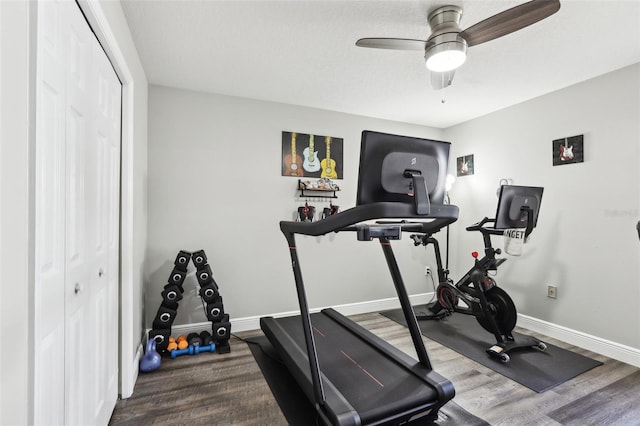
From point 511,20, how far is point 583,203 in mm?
2217

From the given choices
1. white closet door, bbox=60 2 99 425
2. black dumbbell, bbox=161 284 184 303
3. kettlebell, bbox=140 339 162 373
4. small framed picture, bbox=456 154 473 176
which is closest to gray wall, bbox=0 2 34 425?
white closet door, bbox=60 2 99 425

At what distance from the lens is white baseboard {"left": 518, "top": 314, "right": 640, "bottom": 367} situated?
102 inches

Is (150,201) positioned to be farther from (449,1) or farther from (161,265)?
(449,1)

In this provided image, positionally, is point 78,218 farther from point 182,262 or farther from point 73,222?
point 182,262

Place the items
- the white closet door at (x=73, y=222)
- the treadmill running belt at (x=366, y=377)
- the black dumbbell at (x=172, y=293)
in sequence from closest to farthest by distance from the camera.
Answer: the white closet door at (x=73, y=222)
the treadmill running belt at (x=366, y=377)
the black dumbbell at (x=172, y=293)

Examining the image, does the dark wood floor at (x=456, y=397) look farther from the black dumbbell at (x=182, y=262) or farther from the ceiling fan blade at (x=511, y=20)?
the ceiling fan blade at (x=511, y=20)

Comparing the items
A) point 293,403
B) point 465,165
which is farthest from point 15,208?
point 465,165

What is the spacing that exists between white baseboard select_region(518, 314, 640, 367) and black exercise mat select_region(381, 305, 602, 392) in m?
0.23

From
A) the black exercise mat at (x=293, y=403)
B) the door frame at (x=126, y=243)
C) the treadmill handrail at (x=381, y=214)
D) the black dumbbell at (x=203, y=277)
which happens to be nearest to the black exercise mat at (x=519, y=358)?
the black exercise mat at (x=293, y=403)

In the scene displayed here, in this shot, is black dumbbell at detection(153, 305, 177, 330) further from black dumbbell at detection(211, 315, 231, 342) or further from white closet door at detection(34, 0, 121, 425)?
white closet door at detection(34, 0, 121, 425)

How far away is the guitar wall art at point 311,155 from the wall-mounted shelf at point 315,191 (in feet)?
0.53

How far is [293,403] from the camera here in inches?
80.1

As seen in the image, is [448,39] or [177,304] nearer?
[448,39]

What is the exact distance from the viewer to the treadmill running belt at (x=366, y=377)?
1.66m
